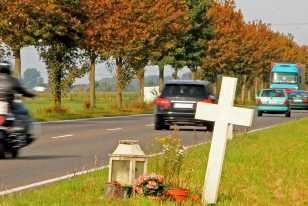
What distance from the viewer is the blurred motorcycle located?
1240cm

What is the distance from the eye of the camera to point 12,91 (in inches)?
490

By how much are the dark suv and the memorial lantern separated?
14.1 meters

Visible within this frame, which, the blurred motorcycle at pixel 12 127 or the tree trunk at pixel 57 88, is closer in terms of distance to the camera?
the blurred motorcycle at pixel 12 127

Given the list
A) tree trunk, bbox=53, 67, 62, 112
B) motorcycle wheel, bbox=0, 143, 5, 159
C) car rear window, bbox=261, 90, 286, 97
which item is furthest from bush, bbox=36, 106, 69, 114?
motorcycle wheel, bbox=0, 143, 5, 159

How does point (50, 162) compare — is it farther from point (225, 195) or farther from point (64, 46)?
point (64, 46)

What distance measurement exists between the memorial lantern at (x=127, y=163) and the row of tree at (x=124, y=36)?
23.6m

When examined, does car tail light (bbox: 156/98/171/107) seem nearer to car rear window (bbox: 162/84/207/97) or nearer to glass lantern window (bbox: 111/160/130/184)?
car rear window (bbox: 162/84/207/97)

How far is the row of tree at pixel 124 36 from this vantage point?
31531mm

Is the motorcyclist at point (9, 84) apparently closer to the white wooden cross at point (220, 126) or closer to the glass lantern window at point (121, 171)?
the glass lantern window at point (121, 171)

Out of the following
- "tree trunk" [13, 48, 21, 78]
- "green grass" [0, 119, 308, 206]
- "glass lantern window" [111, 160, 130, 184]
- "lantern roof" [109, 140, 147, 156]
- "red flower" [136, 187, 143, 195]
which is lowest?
"green grass" [0, 119, 308, 206]

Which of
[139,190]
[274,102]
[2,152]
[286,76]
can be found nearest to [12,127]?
[2,152]

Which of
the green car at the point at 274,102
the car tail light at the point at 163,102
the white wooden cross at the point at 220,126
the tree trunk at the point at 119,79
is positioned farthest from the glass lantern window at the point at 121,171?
the tree trunk at the point at 119,79

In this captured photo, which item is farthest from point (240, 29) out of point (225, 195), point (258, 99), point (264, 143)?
point (225, 195)

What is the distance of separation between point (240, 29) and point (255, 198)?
205ft
